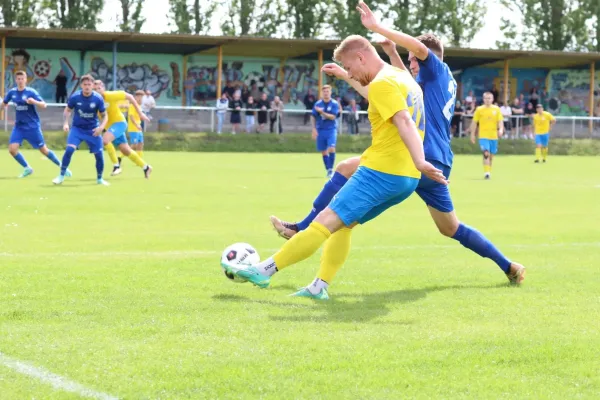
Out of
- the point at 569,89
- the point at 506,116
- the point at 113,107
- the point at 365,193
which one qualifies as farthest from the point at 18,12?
the point at 365,193

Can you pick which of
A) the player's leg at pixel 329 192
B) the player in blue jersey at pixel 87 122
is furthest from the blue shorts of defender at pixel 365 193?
the player in blue jersey at pixel 87 122

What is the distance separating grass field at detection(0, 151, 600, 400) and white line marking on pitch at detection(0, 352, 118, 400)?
1 centimetres

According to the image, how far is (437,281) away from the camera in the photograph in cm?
838

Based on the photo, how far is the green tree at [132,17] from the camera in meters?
51.9

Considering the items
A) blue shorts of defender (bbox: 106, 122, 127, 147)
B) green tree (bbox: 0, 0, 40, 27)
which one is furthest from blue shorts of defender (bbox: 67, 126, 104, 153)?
A: green tree (bbox: 0, 0, 40, 27)

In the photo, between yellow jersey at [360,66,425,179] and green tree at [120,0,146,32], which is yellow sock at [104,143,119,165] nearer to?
yellow jersey at [360,66,425,179]

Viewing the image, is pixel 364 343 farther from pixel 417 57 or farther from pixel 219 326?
pixel 417 57

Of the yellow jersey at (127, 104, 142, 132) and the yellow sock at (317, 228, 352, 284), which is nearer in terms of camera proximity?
the yellow sock at (317, 228, 352, 284)

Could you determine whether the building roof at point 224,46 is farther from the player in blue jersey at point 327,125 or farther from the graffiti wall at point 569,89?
the player in blue jersey at point 327,125

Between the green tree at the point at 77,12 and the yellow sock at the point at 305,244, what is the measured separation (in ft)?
147

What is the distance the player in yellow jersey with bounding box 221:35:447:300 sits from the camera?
22.7 ft

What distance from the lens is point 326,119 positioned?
24562mm

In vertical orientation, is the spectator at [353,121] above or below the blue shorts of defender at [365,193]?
above

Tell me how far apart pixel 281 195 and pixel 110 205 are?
3.58 metres
